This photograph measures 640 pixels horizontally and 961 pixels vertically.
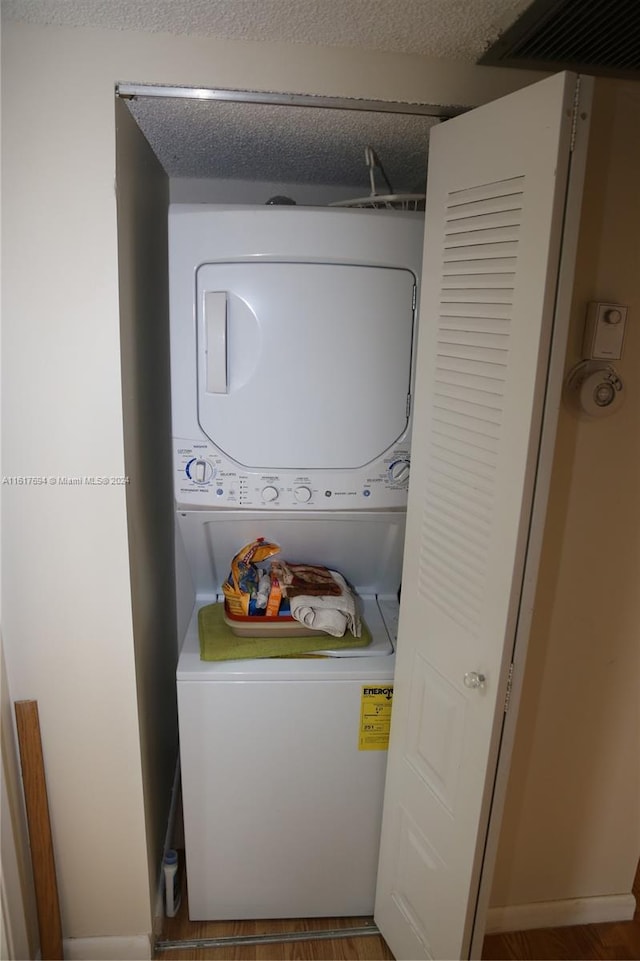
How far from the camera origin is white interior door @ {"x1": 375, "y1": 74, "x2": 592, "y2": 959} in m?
0.92

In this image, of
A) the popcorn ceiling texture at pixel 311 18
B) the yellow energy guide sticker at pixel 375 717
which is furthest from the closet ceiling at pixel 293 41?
the yellow energy guide sticker at pixel 375 717

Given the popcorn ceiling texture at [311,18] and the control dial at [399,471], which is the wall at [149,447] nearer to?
the popcorn ceiling texture at [311,18]

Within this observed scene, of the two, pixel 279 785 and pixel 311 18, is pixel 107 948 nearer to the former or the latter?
pixel 279 785

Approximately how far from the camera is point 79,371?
118cm

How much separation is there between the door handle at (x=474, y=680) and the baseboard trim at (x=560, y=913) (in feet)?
3.16

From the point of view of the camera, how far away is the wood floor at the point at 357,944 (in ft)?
4.98

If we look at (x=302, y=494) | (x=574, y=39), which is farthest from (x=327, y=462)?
(x=574, y=39)

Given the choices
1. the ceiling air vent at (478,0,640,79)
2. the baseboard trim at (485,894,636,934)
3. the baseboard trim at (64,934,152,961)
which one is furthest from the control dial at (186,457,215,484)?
the baseboard trim at (485,894,636,934)

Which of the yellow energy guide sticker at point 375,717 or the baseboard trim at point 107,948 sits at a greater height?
the yellow energy guide sticker at point 375,717

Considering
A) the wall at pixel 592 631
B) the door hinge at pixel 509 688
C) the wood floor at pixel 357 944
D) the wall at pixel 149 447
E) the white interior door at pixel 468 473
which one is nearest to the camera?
the white interior door at pixel 468 473

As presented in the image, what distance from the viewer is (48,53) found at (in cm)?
108

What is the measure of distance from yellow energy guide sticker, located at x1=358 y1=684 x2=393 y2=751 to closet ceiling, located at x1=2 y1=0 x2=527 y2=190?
134 cm

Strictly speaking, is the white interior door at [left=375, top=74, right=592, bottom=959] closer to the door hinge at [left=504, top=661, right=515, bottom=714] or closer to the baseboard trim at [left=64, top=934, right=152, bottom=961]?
the door hinge at [left=504, top=661, right=515, bottom=714]

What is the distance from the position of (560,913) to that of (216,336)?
6.04 feet
